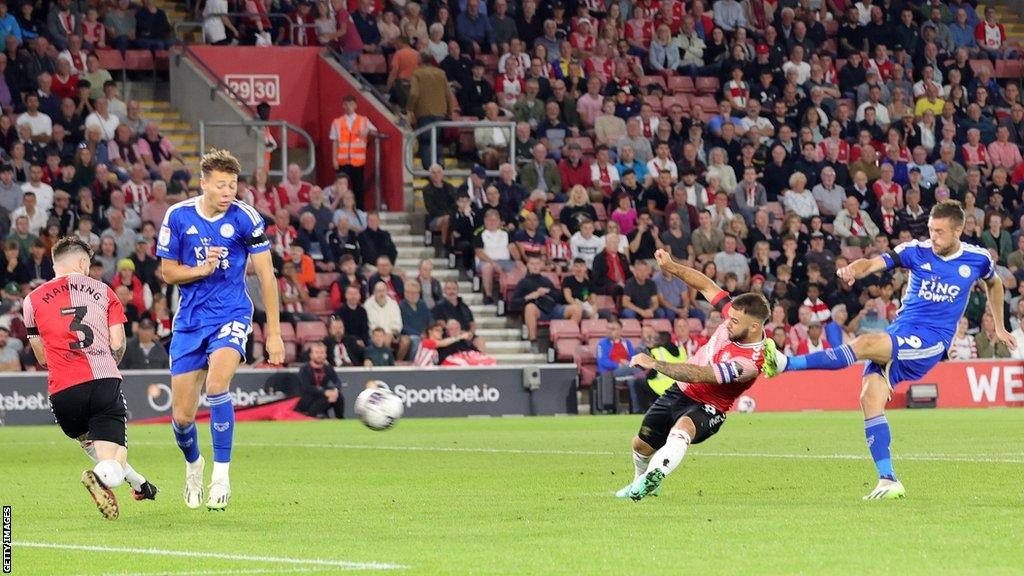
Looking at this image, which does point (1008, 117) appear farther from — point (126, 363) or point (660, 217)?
point (126, 363)

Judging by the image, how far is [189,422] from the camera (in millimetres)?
11789

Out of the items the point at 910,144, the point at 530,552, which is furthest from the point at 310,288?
the point at 530,552

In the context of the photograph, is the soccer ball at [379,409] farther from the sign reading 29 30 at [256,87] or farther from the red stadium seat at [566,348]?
the sign reading 29 30 at [256,87]

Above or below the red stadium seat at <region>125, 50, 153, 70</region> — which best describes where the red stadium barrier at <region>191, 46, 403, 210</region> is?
below

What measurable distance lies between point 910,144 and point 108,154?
53.0 ft

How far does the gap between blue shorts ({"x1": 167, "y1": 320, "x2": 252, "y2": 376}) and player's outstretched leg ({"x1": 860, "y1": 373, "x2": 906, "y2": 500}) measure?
428 centimetres

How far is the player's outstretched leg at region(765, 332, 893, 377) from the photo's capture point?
11.3 metres

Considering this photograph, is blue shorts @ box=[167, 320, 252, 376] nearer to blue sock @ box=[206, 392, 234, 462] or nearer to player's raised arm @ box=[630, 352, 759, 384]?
blue sock @ box=[206, 392, 234, 462]

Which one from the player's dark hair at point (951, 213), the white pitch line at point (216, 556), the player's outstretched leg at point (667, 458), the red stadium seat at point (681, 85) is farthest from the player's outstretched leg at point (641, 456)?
the red stadium seat at point (681, 85)

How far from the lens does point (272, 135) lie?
106 ft

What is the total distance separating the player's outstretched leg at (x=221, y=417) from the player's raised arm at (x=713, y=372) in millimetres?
2867

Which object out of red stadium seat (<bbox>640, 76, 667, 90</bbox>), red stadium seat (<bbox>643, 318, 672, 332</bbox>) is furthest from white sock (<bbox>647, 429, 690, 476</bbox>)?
red stadium seat (<bbox>640, 76, 667, 90</bbox>)

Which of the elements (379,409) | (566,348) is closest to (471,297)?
(566,348)

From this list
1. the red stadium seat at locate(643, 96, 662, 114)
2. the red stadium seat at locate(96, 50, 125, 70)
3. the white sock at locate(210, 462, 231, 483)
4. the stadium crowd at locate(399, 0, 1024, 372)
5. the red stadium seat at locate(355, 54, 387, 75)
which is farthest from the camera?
the red stadium seat at locate(643, 96, 662, 114)
